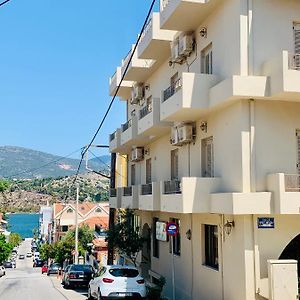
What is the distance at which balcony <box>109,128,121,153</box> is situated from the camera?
2576 centimetres

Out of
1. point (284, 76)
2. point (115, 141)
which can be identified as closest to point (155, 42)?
point (284, 76)

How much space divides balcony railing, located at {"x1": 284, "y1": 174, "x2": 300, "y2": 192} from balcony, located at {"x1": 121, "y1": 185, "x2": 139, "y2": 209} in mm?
10385

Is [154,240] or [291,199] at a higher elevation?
[291,199]

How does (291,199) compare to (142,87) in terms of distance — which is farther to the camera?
(142,87)

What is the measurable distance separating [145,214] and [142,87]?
6.51 m

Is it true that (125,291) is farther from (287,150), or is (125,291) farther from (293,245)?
(287,150)

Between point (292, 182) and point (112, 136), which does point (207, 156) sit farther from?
point (112, 136)

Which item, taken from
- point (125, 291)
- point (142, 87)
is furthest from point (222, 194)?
point (142, 87)

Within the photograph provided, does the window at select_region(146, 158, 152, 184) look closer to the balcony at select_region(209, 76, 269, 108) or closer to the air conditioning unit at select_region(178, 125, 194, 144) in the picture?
the air conditioning unit at select_region(178, 125, 194, 144)

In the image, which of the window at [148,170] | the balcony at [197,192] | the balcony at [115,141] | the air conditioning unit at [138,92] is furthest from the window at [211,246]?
the balcony at [115,141]

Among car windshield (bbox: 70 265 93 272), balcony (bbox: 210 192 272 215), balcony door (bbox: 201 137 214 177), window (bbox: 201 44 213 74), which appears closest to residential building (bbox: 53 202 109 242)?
car windshield (bbox: 70 265 93 272)

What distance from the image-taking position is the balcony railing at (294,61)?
12.6m

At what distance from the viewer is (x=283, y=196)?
12117 mm

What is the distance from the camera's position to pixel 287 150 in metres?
13.1
